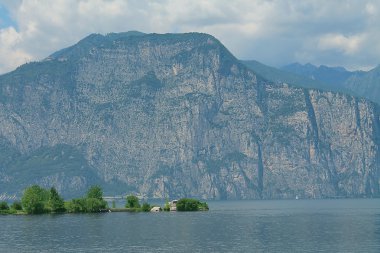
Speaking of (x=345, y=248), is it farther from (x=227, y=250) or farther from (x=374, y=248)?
(x=227, y=250)

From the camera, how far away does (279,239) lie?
163750mm

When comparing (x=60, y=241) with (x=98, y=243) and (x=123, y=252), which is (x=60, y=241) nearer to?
(x=98, y=243)

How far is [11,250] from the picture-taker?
5595 inches

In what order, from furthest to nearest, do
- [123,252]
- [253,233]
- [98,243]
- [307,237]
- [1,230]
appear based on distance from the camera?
[1,230], [253,233], [307,237], [98,243], [123,252]

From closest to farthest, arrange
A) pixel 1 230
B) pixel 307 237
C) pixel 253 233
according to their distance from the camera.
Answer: pixel 307 237
pixel 253 233
pixel 1 230

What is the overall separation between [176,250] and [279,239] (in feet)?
102

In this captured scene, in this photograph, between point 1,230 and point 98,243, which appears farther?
point 1,230

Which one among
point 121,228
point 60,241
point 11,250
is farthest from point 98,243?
point 121,228

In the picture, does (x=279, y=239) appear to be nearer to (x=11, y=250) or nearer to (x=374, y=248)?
(x=374, y=248)

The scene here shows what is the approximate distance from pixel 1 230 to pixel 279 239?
75956 mm

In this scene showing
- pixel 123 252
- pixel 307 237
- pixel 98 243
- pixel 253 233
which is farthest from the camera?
pixel 253 233

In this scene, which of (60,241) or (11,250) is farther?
(60,241)

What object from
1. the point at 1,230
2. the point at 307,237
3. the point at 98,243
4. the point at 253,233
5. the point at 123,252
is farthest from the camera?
the point at 1,230

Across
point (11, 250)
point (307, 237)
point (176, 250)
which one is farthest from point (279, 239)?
point (11, 250)
